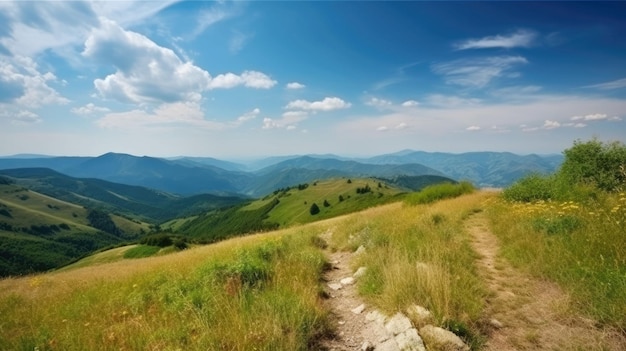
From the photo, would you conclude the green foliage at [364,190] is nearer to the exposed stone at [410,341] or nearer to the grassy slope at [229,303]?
the grassy slope at [229,303]

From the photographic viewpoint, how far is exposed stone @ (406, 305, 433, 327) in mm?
4977

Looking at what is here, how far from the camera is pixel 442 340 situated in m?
4.52

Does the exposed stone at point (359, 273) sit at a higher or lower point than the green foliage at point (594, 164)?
lower

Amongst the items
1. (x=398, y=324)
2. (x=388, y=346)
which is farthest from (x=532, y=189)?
(x=388, y=346)

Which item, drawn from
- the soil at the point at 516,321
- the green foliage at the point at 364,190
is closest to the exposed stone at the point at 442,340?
the soil at the point at 516,321

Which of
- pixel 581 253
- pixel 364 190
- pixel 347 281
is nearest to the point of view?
pixel 581 253

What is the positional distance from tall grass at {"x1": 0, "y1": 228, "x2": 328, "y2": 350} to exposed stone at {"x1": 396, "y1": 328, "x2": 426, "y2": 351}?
1.31m

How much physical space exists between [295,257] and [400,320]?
4.20 m

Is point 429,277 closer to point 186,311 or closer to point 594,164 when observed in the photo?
point 186,311

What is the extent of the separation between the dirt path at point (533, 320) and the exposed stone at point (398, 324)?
113 centimetres

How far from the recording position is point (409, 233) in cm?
1020

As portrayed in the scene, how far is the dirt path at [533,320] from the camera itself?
4.36 m

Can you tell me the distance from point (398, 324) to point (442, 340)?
0.71 meters

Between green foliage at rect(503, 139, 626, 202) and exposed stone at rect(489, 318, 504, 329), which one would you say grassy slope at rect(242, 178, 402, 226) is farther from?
exposed stone at rect(489, 318, 504, 329)
